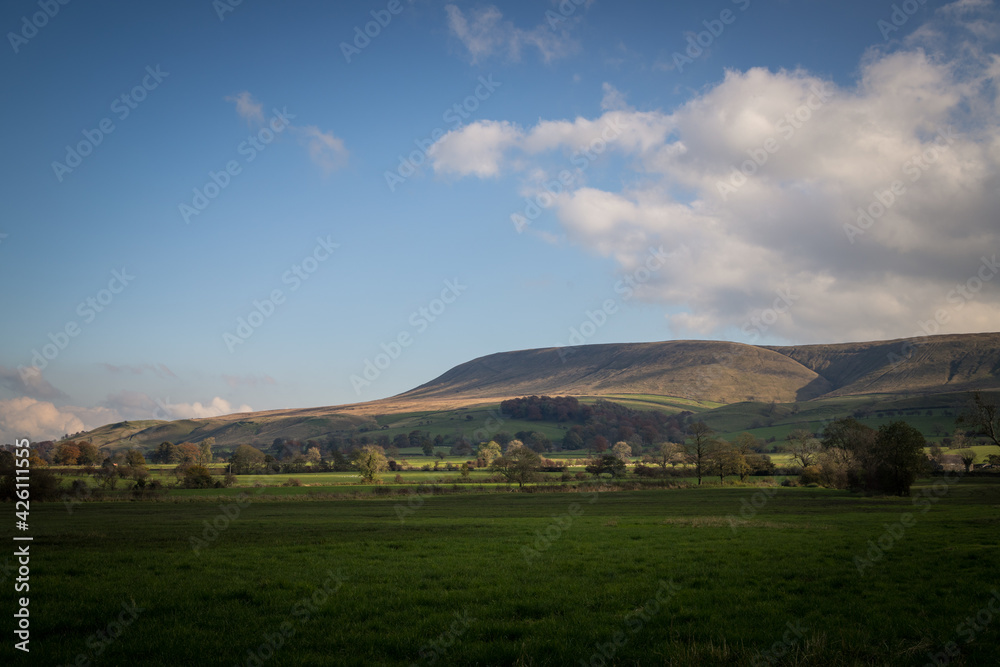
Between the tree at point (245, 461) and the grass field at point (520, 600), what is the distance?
12190 cm

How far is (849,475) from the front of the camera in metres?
75.2

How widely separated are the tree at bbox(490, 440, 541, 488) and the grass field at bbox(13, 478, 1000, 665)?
248ft

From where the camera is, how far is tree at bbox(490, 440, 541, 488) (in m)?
102

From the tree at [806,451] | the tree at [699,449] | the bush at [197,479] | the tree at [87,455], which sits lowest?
the tree at [806,451]

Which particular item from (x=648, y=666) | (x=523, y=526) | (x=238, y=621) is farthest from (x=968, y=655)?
(x=523, y=526)

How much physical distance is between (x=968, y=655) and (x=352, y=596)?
13742mm

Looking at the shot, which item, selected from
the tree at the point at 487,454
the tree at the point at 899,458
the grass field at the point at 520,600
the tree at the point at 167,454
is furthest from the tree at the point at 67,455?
the tree at the point at 899,458

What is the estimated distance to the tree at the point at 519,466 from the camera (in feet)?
334

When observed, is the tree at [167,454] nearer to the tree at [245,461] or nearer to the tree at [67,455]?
the tree at [67,455]

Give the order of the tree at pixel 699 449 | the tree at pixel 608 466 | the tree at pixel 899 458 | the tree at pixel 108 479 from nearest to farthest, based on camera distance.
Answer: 1. the tree at pixel 899 458
2. the tree at pixel 108 479
3. the tree at pixel 699 449
4. the tree at pixel 608 466

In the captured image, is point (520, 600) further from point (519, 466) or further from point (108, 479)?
point (108, 479)

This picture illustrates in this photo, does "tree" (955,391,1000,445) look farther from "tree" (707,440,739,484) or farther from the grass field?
"tree" (707,440,739,484)

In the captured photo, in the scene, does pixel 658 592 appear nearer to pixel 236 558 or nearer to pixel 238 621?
pixel 238 621

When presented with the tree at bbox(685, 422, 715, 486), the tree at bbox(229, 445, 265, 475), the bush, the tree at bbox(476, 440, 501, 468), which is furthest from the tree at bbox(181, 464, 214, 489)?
the tree at bbox(685, 422, 715, 486)
